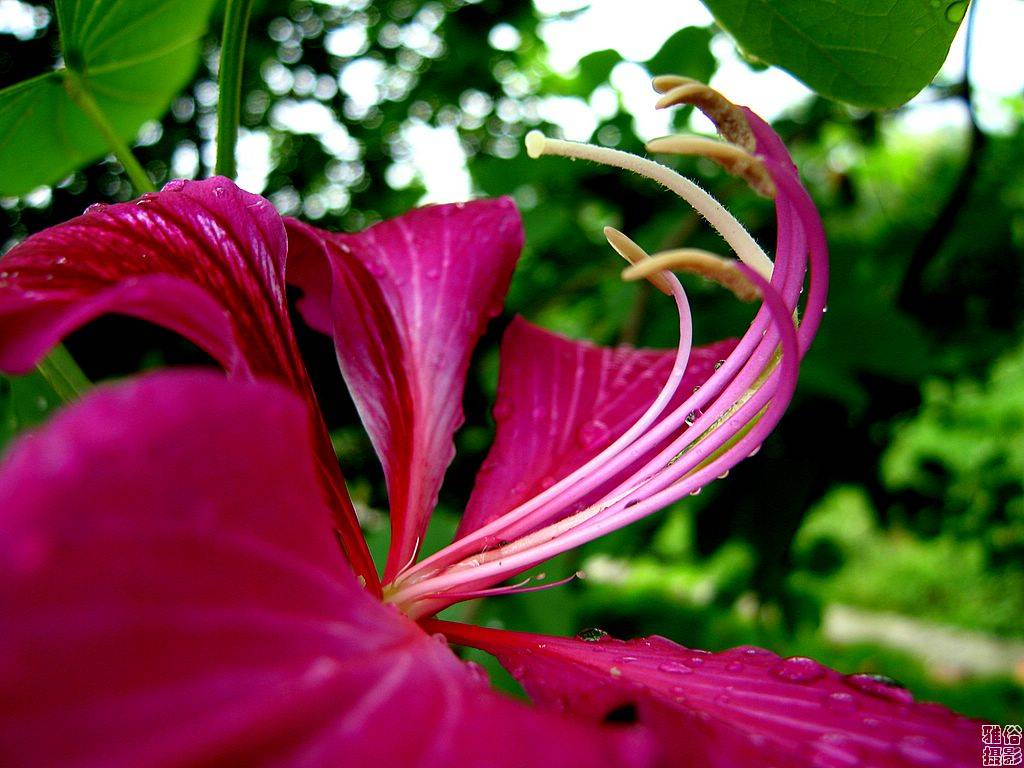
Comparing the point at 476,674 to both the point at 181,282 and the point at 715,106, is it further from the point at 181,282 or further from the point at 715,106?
the point at 715,106

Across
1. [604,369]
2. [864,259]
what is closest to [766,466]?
[864,259]

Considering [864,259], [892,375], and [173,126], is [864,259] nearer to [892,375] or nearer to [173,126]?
[892,375]

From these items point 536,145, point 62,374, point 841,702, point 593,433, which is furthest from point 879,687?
point 62,374

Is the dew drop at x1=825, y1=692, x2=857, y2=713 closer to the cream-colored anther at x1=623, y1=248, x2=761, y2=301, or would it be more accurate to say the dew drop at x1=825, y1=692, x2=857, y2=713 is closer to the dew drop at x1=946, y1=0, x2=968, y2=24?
the cream-colored anther at x1=623, y1=248, x2=761, y2=301

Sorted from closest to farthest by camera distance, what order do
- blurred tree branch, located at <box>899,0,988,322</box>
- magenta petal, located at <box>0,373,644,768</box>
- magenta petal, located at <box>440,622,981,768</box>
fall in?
1. magenta petal, located at <box>0,373,644,768</box>
2. magenta petal, located at <box>440,622,981,768</box>
3. blurred tree branch, located at <box>899,0,988,322</box>

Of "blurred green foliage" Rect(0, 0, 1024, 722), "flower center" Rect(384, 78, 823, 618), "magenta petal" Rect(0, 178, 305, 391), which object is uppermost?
"magenta petal" Rect(0, 178, 305, 391)

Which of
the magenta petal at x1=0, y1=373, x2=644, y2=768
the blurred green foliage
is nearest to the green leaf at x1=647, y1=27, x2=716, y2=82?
the blurred green foliage

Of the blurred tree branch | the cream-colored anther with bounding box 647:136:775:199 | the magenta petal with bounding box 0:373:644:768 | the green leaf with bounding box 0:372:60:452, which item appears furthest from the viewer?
the blurred tree branch
